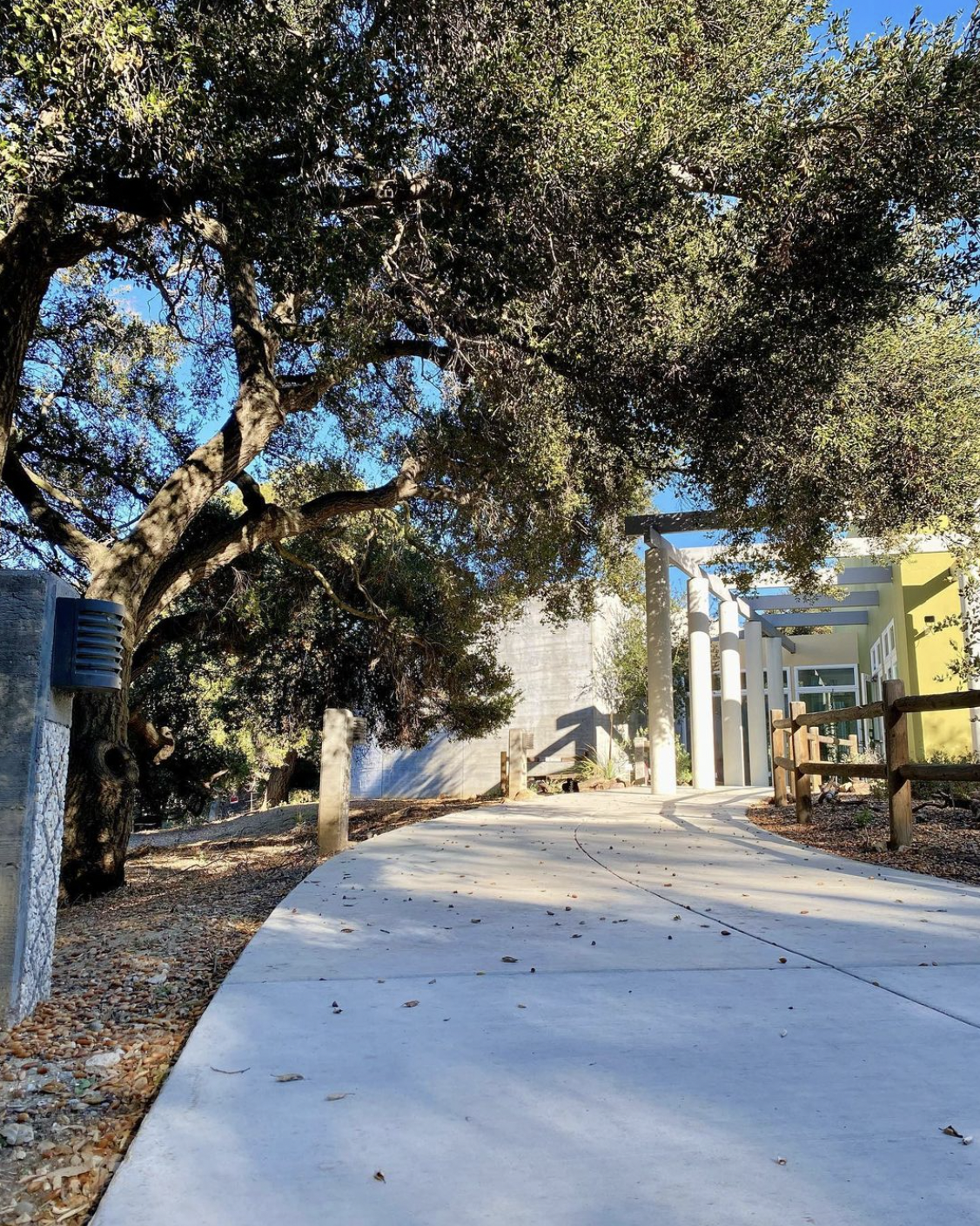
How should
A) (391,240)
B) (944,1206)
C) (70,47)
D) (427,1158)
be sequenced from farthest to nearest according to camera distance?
(391,240), (70,47), (427,1158), (944,1206)

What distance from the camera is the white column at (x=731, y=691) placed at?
19422mm

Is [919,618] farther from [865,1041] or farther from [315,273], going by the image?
[865,1041]

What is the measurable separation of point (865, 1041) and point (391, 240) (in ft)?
20.4

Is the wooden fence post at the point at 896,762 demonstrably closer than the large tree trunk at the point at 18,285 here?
No

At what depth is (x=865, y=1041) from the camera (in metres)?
2.86

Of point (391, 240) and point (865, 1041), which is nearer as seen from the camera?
point (865, 1041)

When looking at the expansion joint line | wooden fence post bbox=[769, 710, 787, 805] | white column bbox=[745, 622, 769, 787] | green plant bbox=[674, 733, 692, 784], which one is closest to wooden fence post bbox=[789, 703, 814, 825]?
wooden fence post bbox=[769, 710, 787, 805]

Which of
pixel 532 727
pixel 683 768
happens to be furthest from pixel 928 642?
pixel 532 727

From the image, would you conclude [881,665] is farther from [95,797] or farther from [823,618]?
[95,797]

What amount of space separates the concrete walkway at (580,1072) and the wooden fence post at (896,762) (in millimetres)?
2007

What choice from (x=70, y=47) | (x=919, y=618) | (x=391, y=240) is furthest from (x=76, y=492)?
(x=919, y=618)

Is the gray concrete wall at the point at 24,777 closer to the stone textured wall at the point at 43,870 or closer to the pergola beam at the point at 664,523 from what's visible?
the stone textured wall at the point at 43,870

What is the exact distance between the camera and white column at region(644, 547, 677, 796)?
48.8 feet

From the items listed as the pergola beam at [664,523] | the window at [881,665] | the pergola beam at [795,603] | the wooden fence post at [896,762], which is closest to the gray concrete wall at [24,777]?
the wooden fence post at [896,762]
